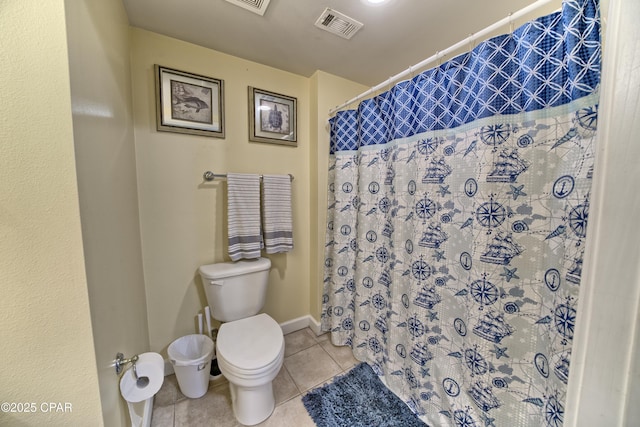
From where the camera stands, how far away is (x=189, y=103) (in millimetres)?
1418

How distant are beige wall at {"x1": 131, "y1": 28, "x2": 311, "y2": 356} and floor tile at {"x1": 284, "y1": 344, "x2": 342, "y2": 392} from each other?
74 cm

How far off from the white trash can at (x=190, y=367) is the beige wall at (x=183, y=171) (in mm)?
93

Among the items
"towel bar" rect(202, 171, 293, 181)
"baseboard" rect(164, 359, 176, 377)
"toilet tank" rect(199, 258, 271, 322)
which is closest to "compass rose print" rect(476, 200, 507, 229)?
"toilet tank" rect(199, 258, 271, 322)

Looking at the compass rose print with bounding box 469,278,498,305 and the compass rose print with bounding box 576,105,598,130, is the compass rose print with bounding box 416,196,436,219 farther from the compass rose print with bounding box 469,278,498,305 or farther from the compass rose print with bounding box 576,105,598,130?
the compass rose print with bounding box 576,105,598,130

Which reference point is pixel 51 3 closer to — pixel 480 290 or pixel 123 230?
pixel 123 230

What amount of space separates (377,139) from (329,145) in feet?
1.53

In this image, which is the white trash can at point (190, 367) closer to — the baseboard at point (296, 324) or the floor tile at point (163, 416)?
the floor tile at point (163, 416)

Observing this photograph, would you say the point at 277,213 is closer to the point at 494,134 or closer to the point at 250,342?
the point at 250,342

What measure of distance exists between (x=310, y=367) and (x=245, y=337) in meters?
0.58

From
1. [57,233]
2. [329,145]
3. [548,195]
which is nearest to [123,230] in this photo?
[57,233]

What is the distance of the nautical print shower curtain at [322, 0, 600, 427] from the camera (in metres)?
0.74

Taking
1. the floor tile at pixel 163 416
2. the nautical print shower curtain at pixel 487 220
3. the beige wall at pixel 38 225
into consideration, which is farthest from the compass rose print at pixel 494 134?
the floor tile at pixel 163 416

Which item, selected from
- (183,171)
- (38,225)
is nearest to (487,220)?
(38,225)

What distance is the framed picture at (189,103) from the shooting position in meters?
1.35
